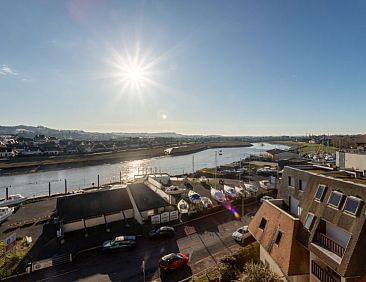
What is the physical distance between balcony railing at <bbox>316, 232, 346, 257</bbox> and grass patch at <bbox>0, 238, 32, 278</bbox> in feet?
80.8

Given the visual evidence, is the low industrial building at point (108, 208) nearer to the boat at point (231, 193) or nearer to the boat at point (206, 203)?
the boat at point (206, 203)

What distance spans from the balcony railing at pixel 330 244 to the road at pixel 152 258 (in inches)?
421

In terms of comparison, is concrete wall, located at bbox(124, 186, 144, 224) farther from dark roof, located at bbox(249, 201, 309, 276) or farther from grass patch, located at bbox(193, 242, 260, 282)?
dark roof, located at bbox(249, 201, 309, 276)

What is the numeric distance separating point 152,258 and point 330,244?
15.8 meters

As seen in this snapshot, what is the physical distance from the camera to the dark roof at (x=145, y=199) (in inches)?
1291

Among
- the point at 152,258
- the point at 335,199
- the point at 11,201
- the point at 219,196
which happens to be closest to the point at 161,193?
the point at 219,196

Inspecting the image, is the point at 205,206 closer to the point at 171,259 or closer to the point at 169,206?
the point at 169,206

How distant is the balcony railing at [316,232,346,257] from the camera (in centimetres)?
1326

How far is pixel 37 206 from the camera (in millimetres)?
41656

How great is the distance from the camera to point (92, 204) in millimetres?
32531

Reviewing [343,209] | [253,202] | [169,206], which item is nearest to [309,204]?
[343,209]

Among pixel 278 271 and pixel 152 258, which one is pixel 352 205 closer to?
pixel 278 271

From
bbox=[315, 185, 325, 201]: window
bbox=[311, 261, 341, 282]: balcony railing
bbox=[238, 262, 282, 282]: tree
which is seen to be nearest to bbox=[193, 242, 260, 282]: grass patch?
bbox=[238, 262, 282, 282]: tree

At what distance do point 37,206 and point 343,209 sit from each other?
4415 centimetres
